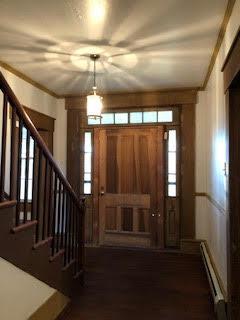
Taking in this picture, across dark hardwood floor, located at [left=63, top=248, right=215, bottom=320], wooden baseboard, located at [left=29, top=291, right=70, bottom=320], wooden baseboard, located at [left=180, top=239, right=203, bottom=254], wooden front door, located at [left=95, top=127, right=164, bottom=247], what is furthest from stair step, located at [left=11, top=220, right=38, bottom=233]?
wooden baseboard, located at [left=180, top=239, right=203, bottom=254]

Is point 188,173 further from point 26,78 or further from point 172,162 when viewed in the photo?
point 26,78

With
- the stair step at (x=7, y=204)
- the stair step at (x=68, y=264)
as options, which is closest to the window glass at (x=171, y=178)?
the stair step at (x=68, y=264)

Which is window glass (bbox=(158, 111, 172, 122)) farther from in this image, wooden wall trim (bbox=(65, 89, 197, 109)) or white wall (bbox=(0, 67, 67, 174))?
white wall (bbox=(0, 67, 67, 174))

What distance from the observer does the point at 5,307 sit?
241 centimetres

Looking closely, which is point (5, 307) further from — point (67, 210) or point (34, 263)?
point (67, 210)

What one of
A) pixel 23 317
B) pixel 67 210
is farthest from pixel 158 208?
pixel 23 317

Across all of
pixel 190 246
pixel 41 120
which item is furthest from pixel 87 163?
pixel 190 246

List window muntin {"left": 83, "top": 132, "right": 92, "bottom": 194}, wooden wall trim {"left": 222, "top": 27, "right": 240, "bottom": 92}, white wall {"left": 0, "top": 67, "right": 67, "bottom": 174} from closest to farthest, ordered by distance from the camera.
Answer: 1. wooden wall trim {"left": 222, "top": 27, "right": 240, "bottom": 92}
2. white wall {"left": 0, "top": 67, "right": 67, "bottom": 174}
3. window muntin {"left": 83, "top": 132, "right": 92, "bottom": 194}

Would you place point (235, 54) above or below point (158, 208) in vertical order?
above

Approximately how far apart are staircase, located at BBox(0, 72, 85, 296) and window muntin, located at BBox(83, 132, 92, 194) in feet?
6.20

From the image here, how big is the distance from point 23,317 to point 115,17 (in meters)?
2.60

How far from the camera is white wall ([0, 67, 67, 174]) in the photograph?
447 cm

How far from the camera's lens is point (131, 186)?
5.31m

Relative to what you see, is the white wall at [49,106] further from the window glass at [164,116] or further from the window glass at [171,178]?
the window glass at [171,178]
